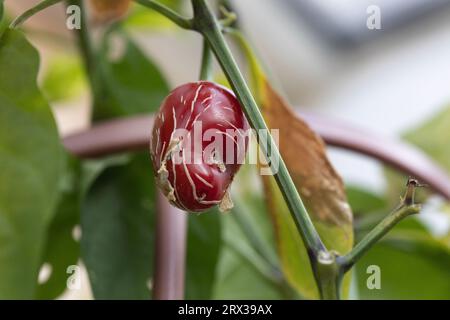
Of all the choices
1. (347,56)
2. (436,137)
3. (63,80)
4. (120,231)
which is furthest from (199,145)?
(347,56)

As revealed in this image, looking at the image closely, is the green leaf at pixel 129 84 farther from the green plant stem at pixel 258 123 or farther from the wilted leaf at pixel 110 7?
the green plant stem at pixel 258 123

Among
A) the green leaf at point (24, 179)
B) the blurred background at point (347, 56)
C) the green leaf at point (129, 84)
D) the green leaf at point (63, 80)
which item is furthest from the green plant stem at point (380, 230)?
the blurred background at point (347, 56)

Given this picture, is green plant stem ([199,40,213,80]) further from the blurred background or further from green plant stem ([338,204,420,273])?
the blurred background

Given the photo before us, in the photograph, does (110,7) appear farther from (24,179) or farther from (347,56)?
(347,56)

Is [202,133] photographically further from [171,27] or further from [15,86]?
[171,27]

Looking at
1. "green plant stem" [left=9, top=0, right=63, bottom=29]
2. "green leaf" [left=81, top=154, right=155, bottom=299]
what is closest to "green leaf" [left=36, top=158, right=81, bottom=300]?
"green leaf" [left=81, top=154, right=155, bottom=299]
